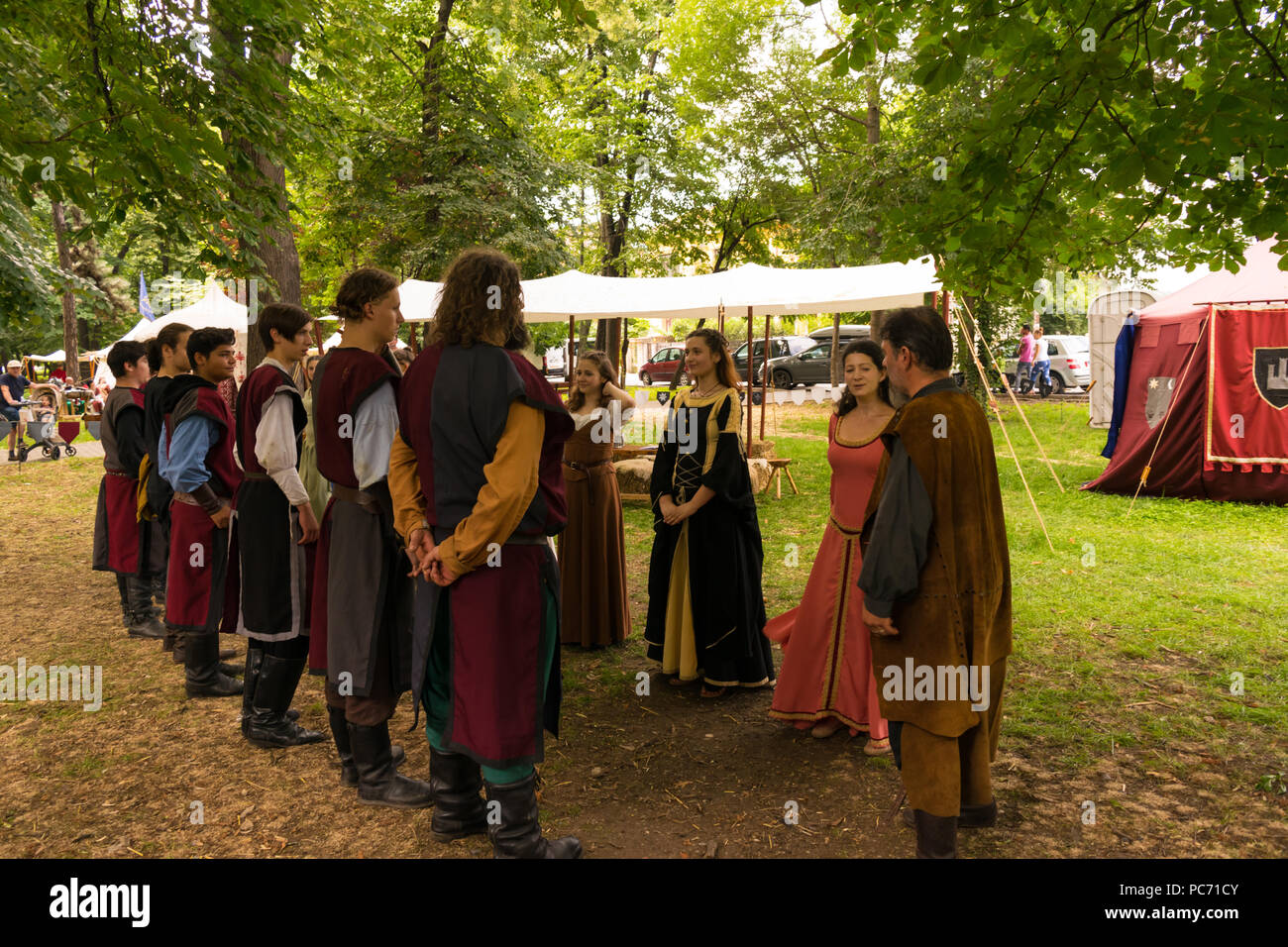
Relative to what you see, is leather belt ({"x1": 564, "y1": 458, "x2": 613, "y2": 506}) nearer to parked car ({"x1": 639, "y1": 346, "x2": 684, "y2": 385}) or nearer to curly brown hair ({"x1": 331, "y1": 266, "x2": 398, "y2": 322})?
curly brown hair ({"x1": 331, "y1": 266, "x2": 398, "y2": 322})

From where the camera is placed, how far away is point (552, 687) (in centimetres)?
317

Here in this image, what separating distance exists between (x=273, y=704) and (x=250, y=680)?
0.22 m

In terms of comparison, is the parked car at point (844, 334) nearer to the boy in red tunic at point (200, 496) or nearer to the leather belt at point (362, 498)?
the boy in red tunic at point (200, 496)

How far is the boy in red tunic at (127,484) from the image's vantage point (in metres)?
5.83

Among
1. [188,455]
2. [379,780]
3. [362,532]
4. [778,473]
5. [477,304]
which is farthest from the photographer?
[778,473]

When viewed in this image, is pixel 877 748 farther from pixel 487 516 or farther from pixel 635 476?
pixel 635 476

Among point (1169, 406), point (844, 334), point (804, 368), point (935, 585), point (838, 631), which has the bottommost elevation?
point (838, 631)

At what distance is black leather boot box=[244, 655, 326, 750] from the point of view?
411 centimetres

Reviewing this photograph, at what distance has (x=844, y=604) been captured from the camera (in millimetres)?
4184

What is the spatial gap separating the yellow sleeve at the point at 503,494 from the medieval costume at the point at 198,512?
2.09 meters

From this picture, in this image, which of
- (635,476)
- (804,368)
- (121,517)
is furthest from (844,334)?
(121,517)

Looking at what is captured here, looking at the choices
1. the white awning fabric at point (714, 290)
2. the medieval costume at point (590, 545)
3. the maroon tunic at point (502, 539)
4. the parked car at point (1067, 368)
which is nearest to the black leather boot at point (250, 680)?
the maroon tunic at point (502, 539)

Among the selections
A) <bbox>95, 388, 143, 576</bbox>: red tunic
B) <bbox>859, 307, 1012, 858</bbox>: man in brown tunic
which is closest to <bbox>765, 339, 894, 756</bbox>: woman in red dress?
<bbox>859, 307, 1012, 858</bbox>: man in brown tunic

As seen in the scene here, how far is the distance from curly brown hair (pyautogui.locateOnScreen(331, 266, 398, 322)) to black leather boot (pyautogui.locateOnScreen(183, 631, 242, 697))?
249 centimetres
